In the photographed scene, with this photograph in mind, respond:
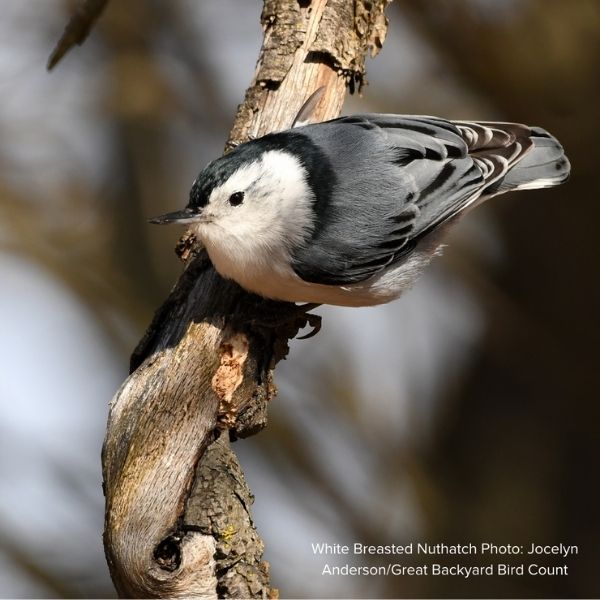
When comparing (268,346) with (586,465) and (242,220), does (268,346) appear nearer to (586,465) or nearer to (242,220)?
(242,220)

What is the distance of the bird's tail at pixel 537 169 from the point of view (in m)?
2.67

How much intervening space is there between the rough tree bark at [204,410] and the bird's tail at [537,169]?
1.96 feet

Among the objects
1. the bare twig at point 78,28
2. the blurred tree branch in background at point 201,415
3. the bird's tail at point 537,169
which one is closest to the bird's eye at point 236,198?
the blurred tree branch in background at point 201,415

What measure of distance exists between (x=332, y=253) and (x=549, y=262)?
161 centimetres

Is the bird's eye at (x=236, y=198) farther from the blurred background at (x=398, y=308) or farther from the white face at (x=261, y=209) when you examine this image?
the blurred background at (x=398, y=308)

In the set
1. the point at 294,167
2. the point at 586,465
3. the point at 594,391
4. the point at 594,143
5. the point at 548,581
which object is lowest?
the point at 548,581

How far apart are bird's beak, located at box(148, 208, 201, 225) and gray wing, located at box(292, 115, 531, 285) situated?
0.26 metres

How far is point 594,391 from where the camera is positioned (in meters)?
3.52

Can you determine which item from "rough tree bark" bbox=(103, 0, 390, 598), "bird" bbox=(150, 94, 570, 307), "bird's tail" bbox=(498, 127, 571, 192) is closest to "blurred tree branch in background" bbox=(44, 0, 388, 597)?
"rough tree bark" bbox=(103, 0, 390, 598)

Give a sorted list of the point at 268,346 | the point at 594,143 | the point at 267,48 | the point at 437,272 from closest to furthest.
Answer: the point at 268,346
the point at 267,48
the point at 594,143
the point at 437,272

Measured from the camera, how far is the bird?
2166mm

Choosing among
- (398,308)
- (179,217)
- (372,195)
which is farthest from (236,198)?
(398,308)

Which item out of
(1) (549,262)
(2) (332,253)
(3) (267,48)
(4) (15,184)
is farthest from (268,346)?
(4) (15,184)

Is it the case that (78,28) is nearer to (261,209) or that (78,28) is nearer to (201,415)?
(261,209)
